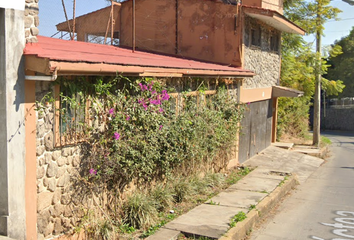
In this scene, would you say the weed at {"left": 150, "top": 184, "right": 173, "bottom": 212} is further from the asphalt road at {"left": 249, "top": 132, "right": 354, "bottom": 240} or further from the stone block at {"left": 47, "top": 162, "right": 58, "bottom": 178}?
the stone block at {"left": 47, "top": 162, "right": 58, "bottom": 178}

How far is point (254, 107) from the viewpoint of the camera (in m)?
15.3

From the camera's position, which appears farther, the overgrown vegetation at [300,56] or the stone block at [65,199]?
the overgrown vegetation at [300,56]

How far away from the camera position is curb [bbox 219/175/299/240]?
670 centimetres

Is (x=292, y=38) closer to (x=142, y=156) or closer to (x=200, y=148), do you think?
(x=200, y=148)

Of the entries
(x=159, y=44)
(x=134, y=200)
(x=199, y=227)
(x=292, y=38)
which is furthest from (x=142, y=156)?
(x=292, y=38)

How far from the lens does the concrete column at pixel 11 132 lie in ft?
16.5

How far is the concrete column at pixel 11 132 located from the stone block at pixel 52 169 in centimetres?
49

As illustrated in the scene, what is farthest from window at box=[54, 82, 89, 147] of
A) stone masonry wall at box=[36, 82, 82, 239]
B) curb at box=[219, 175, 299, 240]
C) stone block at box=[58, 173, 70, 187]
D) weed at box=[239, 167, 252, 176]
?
weed at box=[239, 167, 252, 176]

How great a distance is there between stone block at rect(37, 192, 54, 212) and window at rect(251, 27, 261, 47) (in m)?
10.8

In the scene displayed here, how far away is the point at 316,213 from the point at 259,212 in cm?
154

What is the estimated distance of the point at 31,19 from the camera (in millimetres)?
5535

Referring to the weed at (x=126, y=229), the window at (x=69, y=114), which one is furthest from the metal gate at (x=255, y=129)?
the window at (x=69, y=114)

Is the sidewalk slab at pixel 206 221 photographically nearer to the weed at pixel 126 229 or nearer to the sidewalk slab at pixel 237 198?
the sidewalk slab at pixel 237 198

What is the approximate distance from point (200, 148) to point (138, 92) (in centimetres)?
280
